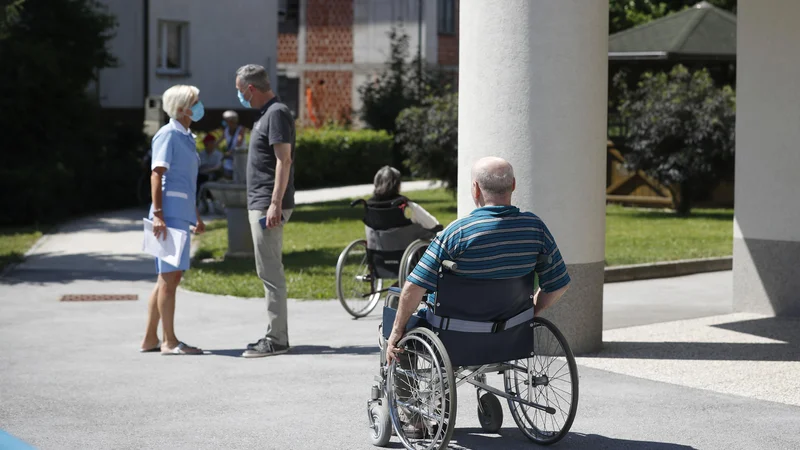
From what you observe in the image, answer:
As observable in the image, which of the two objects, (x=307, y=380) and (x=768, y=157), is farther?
(x=768, y=157)

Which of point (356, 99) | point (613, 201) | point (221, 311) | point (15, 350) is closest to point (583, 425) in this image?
point (15, 350)

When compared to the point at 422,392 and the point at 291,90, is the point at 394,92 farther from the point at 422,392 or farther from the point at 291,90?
the point at 422,392

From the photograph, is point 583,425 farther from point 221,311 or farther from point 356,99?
point 356,99

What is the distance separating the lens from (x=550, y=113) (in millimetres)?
9055

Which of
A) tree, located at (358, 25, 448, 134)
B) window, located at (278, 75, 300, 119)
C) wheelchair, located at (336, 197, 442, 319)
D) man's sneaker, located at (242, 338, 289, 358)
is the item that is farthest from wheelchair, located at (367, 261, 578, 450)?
window, located at (278, 75, 300, 119)

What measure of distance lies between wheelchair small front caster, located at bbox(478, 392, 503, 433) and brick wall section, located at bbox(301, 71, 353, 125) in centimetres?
3561

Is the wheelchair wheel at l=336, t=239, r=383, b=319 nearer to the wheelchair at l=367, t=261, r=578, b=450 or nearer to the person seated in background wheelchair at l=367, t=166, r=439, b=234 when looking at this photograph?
the person seated in background wheelchair at l=367, t=166, r=439, b=234

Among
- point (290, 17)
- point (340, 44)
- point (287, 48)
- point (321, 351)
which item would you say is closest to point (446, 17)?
point (340, 44)

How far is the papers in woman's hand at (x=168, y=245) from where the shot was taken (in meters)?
9.25

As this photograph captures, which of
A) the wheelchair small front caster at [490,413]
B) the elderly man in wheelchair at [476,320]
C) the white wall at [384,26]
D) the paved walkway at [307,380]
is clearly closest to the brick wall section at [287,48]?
the white wall at [384,26]

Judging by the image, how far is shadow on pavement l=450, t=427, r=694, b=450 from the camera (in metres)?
6.59

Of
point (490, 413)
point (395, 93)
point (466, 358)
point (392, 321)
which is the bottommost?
point (490, 413)

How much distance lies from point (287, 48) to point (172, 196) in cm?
3422

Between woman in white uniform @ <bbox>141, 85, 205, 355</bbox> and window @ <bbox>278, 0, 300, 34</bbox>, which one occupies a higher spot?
window @ <bbox>278, 0, 300, 34</bbox>
